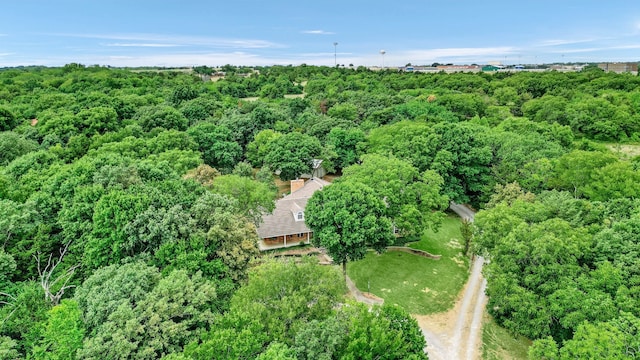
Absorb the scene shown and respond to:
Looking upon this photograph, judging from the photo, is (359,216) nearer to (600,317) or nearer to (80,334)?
(600,317)

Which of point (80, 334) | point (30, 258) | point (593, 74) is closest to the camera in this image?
point (80, 334)

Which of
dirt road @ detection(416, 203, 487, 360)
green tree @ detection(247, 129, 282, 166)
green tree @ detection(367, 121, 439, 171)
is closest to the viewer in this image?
dirt road @ detection(416, 203, 487, 360)

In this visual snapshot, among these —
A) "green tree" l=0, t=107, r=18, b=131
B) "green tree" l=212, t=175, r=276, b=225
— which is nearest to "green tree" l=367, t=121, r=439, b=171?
"green tree" l=212, t=175, r=276, b=225

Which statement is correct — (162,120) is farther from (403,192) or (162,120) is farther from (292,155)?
(403,192)

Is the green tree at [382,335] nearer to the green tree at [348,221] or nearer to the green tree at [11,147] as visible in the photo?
the green tree at [348,221]

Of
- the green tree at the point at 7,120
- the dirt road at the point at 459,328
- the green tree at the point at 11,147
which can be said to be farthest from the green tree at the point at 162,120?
the dirt road at the point at 459,328

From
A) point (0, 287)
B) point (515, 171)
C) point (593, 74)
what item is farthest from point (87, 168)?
point (593, 74)

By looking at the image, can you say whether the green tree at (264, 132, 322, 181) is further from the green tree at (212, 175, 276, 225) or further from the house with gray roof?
the green tree at (212, 175, 276, 225)
